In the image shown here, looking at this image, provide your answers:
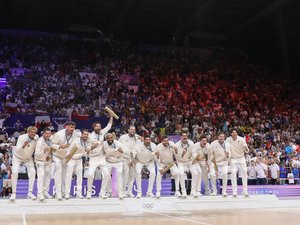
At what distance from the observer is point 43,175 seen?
1301cm

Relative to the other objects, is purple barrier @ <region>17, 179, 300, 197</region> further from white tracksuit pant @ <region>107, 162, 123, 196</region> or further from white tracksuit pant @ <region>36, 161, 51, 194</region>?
white tracksuit pant @ <region>107, 162, 123, 196</region>

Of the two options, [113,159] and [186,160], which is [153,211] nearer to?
[113,159]

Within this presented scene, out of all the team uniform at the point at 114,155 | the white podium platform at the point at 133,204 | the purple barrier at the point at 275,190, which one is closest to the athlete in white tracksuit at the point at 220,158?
the white podium platform at the point at 133,204

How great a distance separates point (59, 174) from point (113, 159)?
1829mm

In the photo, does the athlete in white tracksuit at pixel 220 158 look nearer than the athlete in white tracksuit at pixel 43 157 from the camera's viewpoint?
No

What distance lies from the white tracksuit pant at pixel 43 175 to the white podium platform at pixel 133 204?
1.69 feet

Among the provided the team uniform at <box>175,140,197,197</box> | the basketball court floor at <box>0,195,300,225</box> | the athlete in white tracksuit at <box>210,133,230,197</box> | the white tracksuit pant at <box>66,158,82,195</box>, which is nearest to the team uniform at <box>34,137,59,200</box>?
the white tracksuit pant at <box>66,158,82,195</box>

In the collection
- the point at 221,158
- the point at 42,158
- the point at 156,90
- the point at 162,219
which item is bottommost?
the point at 162,219

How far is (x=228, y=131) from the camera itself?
2594 cm

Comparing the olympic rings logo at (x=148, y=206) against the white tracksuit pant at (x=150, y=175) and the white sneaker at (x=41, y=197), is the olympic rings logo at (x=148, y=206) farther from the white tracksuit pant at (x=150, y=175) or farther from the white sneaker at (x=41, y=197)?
the white sneaker at (x=41, y=197)

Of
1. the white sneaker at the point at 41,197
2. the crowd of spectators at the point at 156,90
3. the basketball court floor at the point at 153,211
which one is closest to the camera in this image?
the basketball court floor at the point at 153,211

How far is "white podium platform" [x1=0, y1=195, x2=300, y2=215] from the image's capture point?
39.2 feet

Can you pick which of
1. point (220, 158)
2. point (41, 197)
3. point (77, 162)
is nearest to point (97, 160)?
point (77, 162)

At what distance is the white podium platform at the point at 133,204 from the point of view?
39.2 feet
